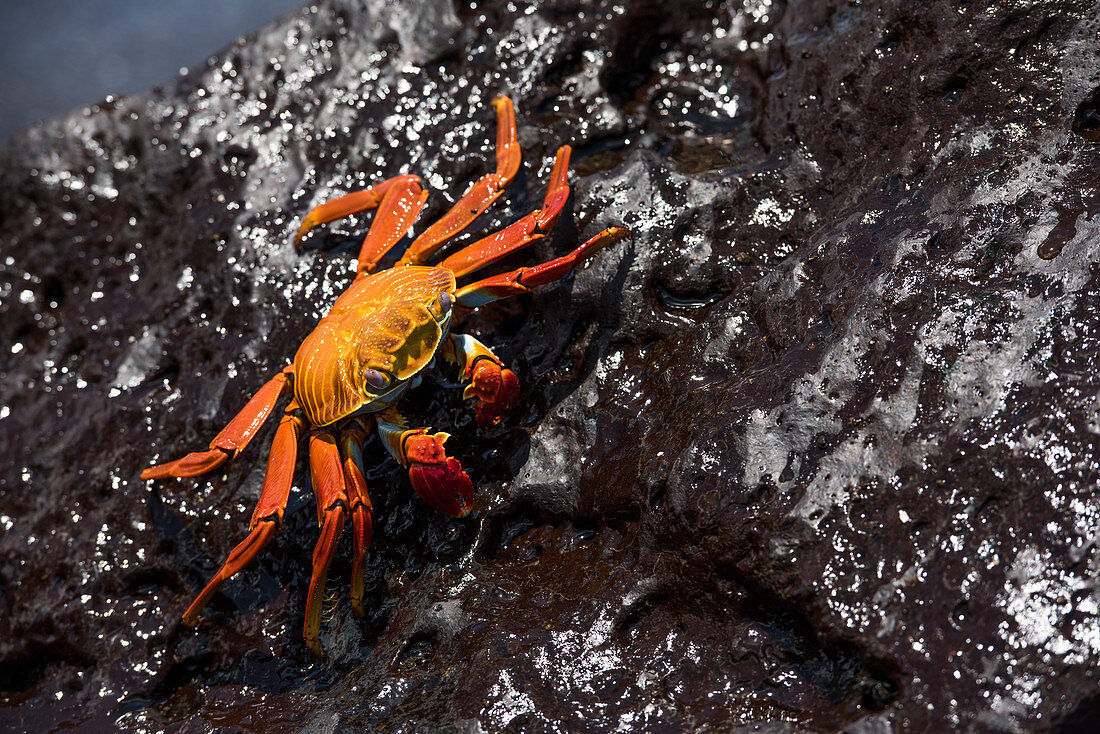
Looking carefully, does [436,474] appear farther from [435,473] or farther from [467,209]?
[467,209]

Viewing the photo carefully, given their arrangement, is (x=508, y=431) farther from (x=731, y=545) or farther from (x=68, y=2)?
(x=68, y=2)

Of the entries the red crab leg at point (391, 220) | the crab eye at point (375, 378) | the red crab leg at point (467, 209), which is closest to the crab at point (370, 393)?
the crab eye at point (375, 378)

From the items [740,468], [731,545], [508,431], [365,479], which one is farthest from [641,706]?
[365,479]

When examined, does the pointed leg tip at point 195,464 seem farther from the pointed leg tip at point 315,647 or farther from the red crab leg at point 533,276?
the red crab leg at point 533,276

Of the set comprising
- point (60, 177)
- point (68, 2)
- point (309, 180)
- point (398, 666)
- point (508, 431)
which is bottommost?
point (398, 666)

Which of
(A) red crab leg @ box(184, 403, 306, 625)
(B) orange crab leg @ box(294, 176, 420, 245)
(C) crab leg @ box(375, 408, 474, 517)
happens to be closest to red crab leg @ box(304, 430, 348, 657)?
(A) red crab leg @ box(184, 403, 306, 625)

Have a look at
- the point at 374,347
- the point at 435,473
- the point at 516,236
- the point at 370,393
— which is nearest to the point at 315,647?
the point at 435,473

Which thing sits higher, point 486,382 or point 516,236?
point 516,236

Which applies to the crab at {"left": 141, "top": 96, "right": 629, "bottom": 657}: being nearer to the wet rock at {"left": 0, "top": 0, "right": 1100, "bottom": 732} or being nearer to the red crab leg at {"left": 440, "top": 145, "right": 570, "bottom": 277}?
the red crab leg at {"left": 440, "top": 145, "right": 570, "bottom": 277}
